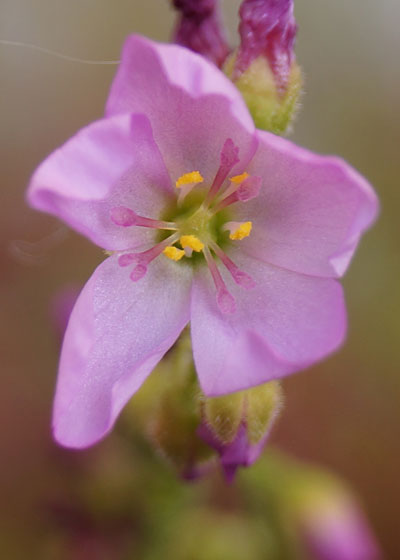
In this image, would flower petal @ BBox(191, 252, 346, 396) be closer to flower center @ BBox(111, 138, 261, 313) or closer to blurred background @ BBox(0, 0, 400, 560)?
flower center @ BBox(111, 138, 261, 313)

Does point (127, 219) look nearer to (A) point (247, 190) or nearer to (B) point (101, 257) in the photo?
(A) point (247, 190)

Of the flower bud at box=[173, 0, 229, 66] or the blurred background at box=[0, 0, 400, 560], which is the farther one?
the blurred background at box=[0, 0, 400, 560]

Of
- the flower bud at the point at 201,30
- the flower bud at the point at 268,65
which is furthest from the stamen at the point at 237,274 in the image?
the flower bud at the point at 201,30

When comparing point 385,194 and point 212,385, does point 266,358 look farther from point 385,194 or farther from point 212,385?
point 385,194

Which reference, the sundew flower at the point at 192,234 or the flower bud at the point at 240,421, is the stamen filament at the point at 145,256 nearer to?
the sundew flower at the point at 192,234

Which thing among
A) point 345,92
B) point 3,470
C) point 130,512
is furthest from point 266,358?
point 345,92

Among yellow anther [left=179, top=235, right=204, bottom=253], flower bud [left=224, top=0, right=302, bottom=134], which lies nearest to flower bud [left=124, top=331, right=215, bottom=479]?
yellow anther [left=179, top=235, right=204, bottom=253]
